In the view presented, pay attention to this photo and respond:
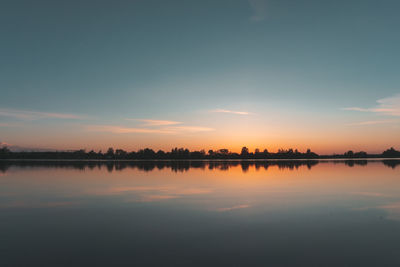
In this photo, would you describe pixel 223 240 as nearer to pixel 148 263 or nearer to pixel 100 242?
pixel 148 263

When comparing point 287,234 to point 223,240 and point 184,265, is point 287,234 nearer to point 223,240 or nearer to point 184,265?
point 223,240

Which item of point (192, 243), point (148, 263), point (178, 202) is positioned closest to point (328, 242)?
point (192, 243)

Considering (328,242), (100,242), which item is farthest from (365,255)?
(100,242)

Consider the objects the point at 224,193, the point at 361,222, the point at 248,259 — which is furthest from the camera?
the point at 224,193

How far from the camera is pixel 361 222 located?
49.5ft

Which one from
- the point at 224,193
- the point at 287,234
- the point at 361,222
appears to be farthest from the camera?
the point at 224,193

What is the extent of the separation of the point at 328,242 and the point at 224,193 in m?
14.9

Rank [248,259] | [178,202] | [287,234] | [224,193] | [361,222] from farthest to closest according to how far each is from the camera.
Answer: [224,193], [178,202], [361,222], [287,234], [248,259]

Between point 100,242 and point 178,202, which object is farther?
point 178,202

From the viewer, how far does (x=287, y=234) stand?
12828 millimetres

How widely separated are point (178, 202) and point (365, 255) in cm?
1343

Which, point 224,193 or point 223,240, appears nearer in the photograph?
point 223,240

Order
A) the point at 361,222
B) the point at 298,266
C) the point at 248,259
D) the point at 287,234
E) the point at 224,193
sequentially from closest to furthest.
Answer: the point at 298,266, the point at 248,259, the point at 287,234, the point at 361,222, the point at 224,193

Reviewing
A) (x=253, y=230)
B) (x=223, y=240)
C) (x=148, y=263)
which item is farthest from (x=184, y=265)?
(x=253, y=230)
